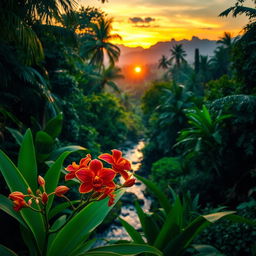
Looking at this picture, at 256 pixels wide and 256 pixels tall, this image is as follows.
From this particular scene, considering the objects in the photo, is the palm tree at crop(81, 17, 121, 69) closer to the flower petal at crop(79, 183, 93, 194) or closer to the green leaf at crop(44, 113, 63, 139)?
the green leaf at crop(44, 113, 63, 139)

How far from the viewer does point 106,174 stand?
1210 mm

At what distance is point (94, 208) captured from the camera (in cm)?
178

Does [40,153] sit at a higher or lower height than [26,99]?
lower

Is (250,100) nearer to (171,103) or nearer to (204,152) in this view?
(204,152)

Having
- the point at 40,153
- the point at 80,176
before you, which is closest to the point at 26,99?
the point at 40,153

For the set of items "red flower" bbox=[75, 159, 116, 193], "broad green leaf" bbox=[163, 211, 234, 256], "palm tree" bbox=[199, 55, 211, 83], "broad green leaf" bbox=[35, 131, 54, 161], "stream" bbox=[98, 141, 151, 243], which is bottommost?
"stream" bbox=[98, 141, 151, 243]

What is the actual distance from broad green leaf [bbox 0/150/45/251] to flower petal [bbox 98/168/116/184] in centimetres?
77

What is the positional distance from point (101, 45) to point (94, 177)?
67.4 feet

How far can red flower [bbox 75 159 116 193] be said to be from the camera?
1184mm

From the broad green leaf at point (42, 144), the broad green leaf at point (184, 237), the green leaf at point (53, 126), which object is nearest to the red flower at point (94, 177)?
the broad green leaf at point (184, 237)

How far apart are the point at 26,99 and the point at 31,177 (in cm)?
454

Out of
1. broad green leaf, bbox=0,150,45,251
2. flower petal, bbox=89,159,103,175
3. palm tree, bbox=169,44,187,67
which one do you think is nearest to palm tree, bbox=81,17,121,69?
palm tree, bbox=169,44,187,67

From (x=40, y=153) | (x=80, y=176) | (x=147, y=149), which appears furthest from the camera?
(x=147, y=149)

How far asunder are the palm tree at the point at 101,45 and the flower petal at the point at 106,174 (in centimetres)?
1940
